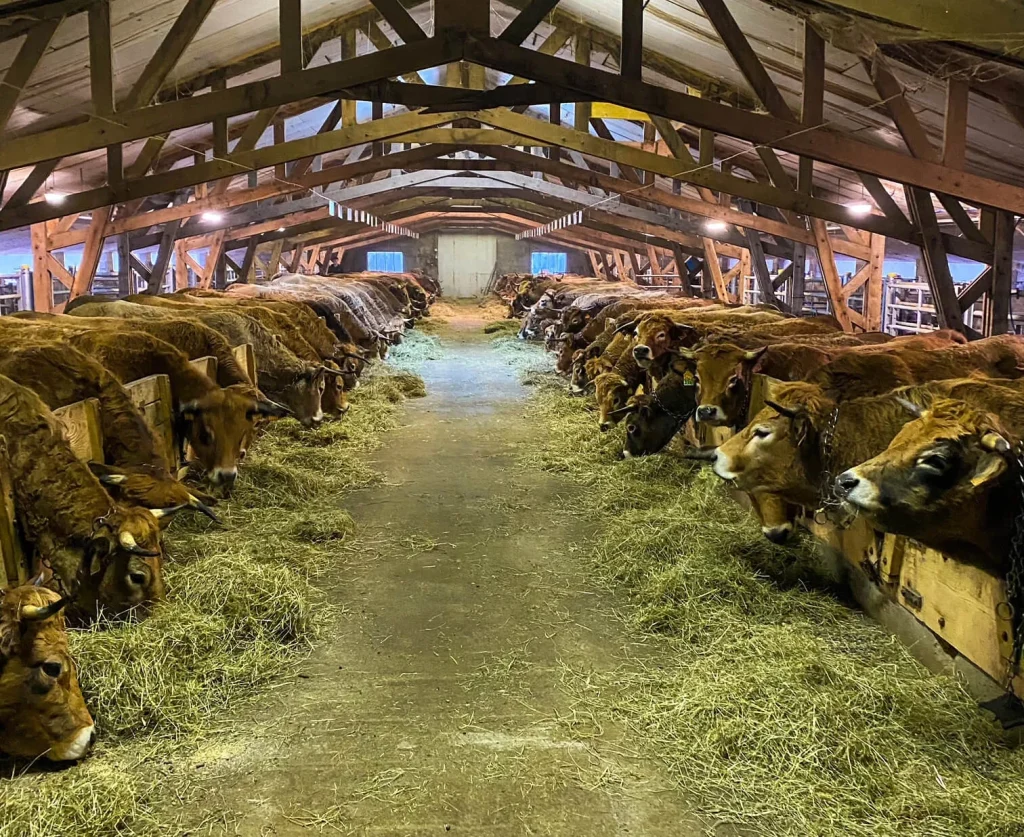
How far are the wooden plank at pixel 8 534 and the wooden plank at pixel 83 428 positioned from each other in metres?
0.52

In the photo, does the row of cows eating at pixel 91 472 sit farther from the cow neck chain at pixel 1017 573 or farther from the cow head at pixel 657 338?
the cow neck chain at pixel 1017 573

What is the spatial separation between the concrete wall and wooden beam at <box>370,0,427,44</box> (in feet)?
128

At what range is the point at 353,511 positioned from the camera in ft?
22.6

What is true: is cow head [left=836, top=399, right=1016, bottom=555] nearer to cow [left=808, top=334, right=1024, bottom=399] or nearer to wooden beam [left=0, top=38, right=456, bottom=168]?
cow [left=808, top=334, right=1024, bottom=399]

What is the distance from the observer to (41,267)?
490 inches

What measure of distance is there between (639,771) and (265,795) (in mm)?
1435

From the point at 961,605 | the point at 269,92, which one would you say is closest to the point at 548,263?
the point at 269,92

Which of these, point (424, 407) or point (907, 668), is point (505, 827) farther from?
point (424, 407)

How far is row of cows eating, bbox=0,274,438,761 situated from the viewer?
3184mm

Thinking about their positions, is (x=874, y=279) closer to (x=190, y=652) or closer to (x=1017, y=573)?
(x=1017, y=573)

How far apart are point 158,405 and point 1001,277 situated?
7.34 meters

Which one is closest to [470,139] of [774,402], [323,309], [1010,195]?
[323,309]

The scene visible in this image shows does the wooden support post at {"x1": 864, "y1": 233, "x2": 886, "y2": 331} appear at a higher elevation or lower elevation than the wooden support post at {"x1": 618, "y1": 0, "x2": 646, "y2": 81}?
lower

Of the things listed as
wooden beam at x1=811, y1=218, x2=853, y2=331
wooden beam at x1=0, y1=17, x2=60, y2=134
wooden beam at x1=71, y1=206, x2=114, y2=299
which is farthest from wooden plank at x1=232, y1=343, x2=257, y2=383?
wooden beam at x1=811, y1=218, x2=853, y2=331
